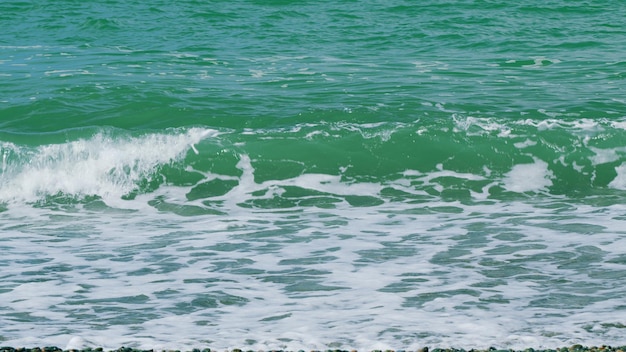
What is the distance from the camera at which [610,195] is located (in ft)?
31.0

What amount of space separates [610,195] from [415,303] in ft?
14.7

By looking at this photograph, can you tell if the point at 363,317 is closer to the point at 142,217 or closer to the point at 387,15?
the point at 142,217

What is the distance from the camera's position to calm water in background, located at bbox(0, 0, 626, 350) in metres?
5.57

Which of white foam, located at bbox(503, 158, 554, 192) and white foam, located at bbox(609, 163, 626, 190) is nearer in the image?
white foam, located at bbox(503, 158, 554, 192)

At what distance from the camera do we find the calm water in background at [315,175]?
5.57 meters

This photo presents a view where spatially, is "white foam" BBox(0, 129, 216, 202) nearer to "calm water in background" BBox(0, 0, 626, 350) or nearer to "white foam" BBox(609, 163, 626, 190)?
"calm water in background" BBox(0, 0, 626, 350)

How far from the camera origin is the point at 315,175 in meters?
10.5

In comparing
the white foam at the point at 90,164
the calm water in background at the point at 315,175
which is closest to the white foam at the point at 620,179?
the calm water in background at the point at 315,175

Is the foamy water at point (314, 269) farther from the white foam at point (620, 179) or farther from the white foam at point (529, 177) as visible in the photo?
the white foam at point (620, 179)

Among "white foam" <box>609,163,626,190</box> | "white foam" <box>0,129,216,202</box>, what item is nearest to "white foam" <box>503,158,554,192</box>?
"white foam" <box>609,163,626,190</box>

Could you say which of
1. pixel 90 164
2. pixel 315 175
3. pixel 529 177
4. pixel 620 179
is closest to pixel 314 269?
pixel 315 175

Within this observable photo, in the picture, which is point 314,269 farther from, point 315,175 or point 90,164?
point 90,164

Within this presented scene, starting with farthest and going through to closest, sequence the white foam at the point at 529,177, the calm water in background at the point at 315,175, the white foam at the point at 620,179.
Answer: the white foam at the point at 620,179, the white foam at the point at 529,177, the calm water in background at the point at 315,175

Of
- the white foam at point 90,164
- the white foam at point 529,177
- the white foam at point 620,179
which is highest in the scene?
the white foam at point 90,164
